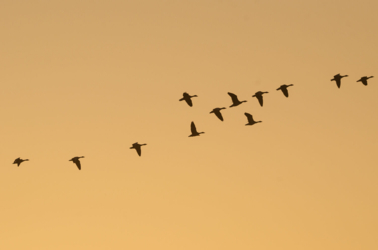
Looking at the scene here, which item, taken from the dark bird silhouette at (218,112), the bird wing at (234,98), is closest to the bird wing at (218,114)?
the dark bird silhouette at (218,112)

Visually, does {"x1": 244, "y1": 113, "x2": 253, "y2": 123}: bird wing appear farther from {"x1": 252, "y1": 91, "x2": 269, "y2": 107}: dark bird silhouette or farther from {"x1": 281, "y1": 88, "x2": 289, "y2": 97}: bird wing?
{"x1": 281, "y1": 88, "x2": 289, "y2": 97}: bird wing

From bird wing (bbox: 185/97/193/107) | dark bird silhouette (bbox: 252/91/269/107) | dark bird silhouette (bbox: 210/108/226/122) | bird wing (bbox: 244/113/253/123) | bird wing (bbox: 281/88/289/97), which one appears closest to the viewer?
bird wing (bbox: 185/97/193/107)

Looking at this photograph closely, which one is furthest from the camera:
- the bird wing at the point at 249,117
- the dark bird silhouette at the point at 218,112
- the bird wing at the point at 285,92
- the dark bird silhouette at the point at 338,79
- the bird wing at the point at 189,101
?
the bird wing at the point at 249,117

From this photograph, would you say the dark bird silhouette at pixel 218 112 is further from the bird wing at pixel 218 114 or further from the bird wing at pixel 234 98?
the bird wing at pixel 234 98

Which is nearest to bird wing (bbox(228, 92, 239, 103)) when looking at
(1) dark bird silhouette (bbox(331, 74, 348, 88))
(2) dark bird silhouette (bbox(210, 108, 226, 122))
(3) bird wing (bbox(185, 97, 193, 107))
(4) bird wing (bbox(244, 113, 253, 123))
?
(2) dark bird silhouette (bbox(210, 108, 226, 122))

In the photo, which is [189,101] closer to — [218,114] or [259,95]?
[218,114]

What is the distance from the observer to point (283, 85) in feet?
306

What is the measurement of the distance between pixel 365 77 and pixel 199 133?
15.8 metres

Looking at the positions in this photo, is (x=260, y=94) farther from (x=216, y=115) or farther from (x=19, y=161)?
(x=19, y=161)

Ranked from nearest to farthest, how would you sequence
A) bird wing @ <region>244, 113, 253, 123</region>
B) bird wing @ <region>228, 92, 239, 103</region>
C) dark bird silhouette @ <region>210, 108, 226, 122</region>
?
dark bird silhouette @ <region>210, 108, 226, 122</region>
bird wing @ <region>228, 92, 239, 103</region>
bird wing @ <region>244, 113, 253, 123</region>

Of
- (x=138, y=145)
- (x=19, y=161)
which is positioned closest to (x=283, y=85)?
(x=138, y=145)

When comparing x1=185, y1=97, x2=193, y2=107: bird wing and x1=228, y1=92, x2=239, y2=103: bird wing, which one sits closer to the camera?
x1=185, y1=97, x2=193, y2=107: bird wing

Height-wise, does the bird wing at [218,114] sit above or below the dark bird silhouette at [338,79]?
below

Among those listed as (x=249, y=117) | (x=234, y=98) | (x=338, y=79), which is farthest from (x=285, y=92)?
(x=249, y=117)
